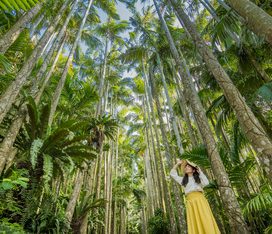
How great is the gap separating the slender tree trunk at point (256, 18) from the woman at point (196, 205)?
205 centimetres

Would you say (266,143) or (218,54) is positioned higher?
(218,54)

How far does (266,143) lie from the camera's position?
2.41m

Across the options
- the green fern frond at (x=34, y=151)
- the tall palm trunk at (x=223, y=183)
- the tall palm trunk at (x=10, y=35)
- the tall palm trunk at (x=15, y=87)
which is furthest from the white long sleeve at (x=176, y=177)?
the tall palm trunk at (x=10, y=35)

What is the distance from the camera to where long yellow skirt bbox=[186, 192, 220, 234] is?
2748 millimetres

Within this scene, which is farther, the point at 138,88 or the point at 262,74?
the point at 138,88

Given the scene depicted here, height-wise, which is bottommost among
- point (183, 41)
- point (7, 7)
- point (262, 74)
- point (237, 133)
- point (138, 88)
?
point (7, 7)

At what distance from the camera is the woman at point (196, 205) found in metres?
2.77

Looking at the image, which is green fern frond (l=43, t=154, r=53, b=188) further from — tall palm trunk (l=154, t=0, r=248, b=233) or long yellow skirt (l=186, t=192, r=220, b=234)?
tall palm trunk (l=154, t=0, r=248, b=233)

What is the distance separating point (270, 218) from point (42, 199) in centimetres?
620

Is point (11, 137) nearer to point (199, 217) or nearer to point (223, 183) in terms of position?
point (199, 217)

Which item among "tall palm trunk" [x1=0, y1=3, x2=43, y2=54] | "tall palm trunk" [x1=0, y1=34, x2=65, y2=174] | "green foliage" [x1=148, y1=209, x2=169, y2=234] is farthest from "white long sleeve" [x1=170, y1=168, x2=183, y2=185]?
"green foliage" [x1=148, y1=209, x2=169, y2=234]

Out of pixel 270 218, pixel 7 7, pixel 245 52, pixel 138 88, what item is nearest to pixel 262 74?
pixel 245 52

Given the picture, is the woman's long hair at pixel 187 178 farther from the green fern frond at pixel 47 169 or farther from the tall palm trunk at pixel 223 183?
the green fern frond at pixel 47 169

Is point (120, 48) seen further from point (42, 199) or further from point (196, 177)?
point (196, 177)
